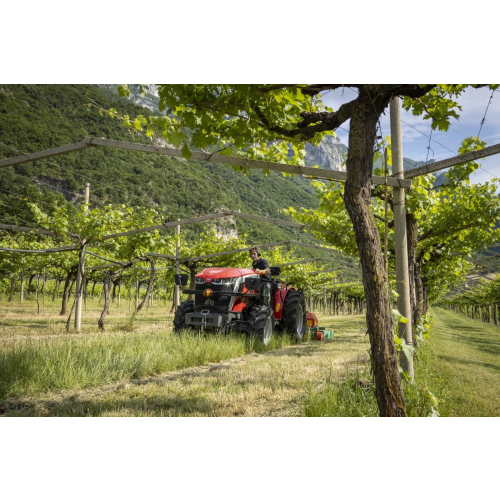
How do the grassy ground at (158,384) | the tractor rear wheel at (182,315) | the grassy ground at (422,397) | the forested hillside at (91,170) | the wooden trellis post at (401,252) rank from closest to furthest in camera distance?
the grassy ground at (422,397) → the grassy ground at (158,384) → the wooden trellis post at (401,252) → the forested hillside at (91,170) → the tractor rear wheel at (182,315)

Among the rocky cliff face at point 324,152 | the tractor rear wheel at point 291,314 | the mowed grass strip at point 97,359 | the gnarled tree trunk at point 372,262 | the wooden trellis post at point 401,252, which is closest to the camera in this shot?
the gnarled tree trunk at point 372,262

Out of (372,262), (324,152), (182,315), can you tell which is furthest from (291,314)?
(372,262)

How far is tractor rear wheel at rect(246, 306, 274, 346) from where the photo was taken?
700cm

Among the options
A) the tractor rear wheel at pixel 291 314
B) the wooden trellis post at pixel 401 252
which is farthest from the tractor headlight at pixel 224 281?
the wooden trellis post at pixel 401 252

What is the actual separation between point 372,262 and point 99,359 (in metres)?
3.51

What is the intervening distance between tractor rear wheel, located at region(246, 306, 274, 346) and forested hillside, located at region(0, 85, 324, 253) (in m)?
2.44

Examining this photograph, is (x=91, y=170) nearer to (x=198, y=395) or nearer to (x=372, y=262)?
(x=198, y=395)

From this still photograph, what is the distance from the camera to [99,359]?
15.3ft

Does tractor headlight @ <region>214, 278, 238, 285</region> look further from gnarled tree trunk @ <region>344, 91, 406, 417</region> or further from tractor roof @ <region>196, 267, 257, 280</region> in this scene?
gnarled tree trunk @ <region>344, 91, 406, 417</region>

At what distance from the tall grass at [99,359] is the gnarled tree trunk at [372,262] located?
10.0 feet

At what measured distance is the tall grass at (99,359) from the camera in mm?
3912

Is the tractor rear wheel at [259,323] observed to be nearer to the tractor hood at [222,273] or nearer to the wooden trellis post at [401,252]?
the tractor hood at [222,273]

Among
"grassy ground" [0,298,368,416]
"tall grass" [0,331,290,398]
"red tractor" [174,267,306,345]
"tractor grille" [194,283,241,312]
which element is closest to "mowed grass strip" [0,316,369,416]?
"grassy ground" [0,298,368,416]
